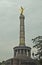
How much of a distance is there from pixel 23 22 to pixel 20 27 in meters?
1.78

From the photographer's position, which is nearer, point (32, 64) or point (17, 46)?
point (32, 64)

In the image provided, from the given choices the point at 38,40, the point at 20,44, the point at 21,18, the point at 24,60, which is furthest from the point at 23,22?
the point at 38,40

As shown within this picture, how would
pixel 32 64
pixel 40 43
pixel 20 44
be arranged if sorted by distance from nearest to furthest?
pixel 40 43
pixel 32 64
pixel 20 44

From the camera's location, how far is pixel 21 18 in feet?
236

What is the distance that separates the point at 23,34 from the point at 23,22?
374 centimetres

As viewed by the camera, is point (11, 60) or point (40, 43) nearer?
point (40, 43)

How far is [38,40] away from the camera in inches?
1167

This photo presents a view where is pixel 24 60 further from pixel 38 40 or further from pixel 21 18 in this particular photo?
pixel 38 40

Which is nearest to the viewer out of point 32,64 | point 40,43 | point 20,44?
point 40,43

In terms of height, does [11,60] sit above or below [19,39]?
below

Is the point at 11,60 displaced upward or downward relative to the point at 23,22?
downward

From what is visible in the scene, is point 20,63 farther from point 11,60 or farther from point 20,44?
point 20,44

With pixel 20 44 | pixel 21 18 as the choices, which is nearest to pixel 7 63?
pixel 20 44

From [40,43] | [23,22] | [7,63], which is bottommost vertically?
[7,63]
